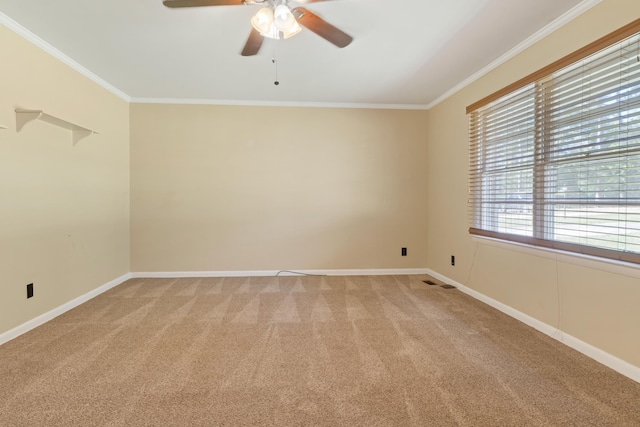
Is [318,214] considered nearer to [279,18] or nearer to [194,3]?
[279,18]

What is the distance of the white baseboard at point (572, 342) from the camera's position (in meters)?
1.73

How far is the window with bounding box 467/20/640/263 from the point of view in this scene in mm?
1747

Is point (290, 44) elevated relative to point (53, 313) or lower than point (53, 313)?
elevated

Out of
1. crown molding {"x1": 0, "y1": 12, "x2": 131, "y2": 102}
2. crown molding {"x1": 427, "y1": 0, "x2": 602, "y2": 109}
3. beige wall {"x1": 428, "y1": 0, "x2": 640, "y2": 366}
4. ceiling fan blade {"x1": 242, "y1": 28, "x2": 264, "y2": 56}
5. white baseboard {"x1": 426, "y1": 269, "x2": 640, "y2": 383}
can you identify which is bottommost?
white baseboard {"x1": 426, "y1": 269, "x2": 640, "y2": 383}

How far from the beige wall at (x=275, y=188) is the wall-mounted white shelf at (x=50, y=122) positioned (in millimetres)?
940

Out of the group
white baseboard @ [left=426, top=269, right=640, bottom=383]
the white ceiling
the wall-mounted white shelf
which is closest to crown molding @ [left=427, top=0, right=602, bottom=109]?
the white ceiling

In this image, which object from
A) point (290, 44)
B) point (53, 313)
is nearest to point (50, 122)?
point (53, 313)

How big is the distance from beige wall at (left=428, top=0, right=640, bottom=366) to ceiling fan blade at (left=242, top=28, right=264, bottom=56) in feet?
7.31

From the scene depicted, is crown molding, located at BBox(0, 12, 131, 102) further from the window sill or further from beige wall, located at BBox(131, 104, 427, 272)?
the window sill

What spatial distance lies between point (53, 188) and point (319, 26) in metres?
2.70

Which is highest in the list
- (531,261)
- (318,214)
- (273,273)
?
(318,214)

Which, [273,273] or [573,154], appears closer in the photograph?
[573,154]

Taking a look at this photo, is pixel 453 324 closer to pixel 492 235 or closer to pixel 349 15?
pixel 492 235

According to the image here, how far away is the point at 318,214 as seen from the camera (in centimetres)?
404
